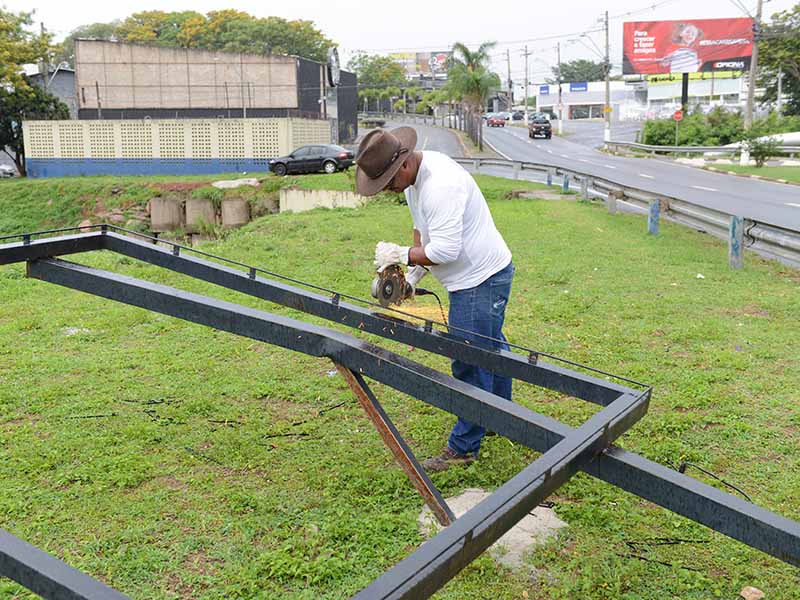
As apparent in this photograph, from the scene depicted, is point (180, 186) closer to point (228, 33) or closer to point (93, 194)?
point (93, 194)

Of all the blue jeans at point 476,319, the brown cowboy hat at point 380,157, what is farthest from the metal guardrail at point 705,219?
the brown cowboy hat at point 380,157

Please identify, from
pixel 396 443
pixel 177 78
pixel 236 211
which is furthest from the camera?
pixel 177 78

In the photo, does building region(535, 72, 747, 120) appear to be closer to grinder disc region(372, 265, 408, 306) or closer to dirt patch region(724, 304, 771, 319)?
dirt patch region(724, 304, 771, 319)

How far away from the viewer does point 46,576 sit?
2.03 meters

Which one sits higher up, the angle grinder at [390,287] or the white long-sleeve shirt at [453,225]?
the white long-sleeve shirt at [453,225]

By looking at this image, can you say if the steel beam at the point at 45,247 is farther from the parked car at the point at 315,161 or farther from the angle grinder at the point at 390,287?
the parked car at the point at 315,161

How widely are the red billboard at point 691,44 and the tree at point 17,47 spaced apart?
43.9 m

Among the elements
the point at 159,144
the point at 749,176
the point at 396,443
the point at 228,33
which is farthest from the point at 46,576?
the point at 228,33

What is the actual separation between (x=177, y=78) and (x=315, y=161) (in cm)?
1646

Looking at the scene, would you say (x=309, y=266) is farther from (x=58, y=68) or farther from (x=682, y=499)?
(x=58, y=68)

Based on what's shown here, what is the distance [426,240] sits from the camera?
458 centimetres

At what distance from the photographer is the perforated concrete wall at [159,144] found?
36.0 meters

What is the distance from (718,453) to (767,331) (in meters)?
3.21

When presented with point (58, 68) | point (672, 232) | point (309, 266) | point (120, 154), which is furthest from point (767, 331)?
point (58, 68)
